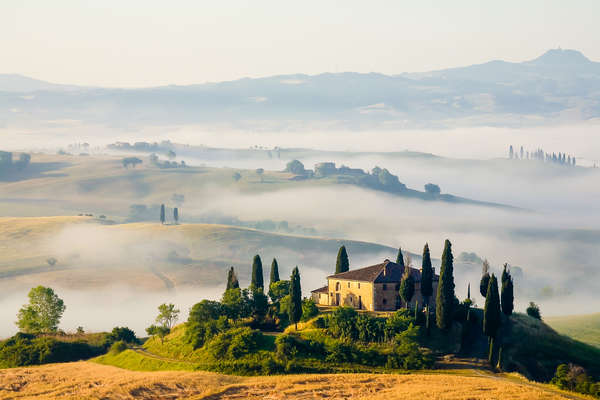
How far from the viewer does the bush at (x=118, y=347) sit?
419ft

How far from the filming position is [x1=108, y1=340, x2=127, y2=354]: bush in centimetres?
12756

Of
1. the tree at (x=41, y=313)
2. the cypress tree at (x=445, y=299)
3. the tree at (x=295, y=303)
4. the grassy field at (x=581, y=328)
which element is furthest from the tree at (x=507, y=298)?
the tree at (x=41, y=313)

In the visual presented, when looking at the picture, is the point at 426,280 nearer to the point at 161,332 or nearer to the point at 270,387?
the point at 270,387

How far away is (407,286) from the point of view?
126438 millimetres

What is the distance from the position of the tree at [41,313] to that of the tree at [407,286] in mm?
63908

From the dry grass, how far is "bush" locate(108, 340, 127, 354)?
19826mm

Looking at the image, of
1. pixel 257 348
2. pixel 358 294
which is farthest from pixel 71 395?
pixel 358 294

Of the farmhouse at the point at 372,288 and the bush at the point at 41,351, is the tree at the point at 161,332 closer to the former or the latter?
the bush at the point at 41,351

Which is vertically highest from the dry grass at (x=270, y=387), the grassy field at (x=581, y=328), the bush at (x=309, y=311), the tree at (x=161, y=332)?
the bush at (x=309, y=311)

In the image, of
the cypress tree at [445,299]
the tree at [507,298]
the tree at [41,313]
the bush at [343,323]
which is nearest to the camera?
the bush at [343,323]

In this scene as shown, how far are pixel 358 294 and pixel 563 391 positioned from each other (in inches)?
1631

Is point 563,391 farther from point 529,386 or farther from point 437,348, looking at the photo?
point 437,348

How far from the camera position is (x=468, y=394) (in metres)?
92.2

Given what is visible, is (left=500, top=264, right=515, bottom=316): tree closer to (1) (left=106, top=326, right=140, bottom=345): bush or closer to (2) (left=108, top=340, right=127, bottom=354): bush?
(2) (left=108, top=340, right=127, bottom=354): bush
